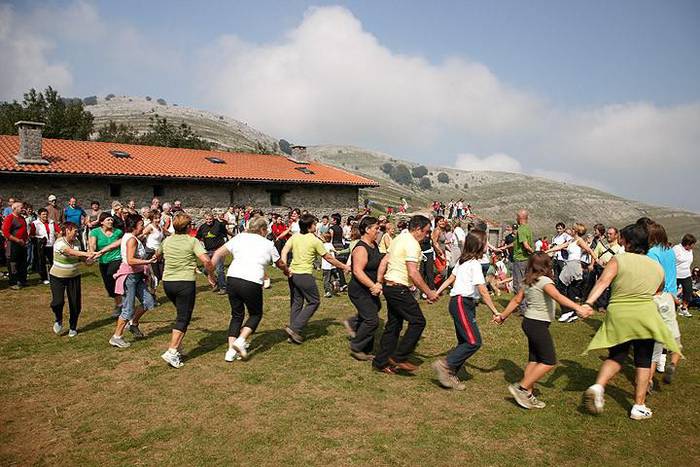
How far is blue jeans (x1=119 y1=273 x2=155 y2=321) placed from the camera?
7211mm

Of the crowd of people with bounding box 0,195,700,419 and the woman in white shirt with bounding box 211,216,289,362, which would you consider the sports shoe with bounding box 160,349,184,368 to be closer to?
the crowd of people with bounding box 0,195,700,419

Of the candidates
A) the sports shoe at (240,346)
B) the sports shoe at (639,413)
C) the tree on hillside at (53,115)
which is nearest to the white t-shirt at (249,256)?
the sports shoe at (240,346)

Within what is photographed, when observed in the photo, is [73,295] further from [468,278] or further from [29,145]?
[29,145]

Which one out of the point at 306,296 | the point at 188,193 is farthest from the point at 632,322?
the point at 188,193

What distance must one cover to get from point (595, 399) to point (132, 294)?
6739 mm

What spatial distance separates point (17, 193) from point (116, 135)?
35.0 m

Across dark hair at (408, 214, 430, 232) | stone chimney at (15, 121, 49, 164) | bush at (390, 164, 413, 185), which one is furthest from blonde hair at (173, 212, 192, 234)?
bush at (390, 164, 413, 185)

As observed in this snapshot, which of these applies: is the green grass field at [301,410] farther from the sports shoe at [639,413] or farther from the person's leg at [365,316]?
the person's leg at [365,316]

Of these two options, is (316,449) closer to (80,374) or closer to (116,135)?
(80,374)

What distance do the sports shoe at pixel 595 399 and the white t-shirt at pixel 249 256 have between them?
167 inches

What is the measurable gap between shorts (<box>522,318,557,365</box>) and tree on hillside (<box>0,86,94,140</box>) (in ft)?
174

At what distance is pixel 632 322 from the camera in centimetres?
494

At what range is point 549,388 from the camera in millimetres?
6023

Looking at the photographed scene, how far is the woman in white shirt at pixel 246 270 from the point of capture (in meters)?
6.21
